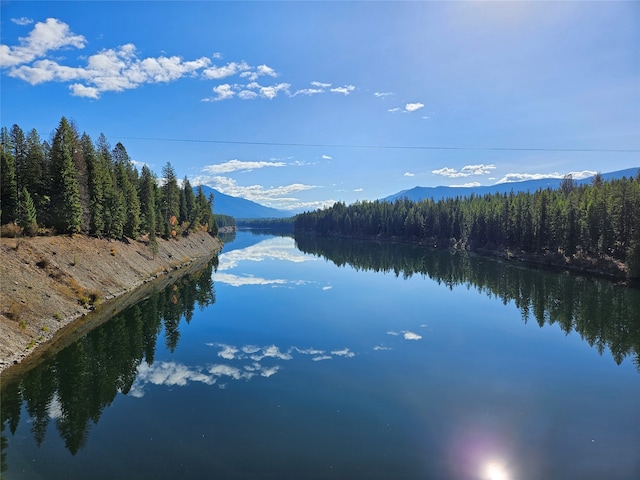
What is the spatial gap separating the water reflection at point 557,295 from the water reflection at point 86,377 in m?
20.6

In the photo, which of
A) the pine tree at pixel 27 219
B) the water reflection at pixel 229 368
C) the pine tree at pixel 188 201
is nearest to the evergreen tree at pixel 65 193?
the pine tree at pixel 27 219

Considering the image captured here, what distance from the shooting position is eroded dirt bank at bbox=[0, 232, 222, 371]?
86.6ft

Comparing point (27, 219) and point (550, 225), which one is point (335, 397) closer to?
point (27, 219)

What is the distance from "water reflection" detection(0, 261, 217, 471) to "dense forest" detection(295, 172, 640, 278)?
63.3m

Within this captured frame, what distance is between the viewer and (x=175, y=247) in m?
82.2

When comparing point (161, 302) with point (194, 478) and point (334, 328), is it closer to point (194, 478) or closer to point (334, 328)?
point (334, 328)

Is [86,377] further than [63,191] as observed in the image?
No

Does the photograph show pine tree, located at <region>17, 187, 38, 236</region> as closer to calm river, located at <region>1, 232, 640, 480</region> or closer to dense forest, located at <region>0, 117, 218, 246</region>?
dense forest, located at <region>0, 117, 218, 246</region>

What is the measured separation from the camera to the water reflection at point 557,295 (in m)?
33.2

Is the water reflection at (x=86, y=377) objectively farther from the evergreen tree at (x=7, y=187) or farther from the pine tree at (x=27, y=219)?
the evergreen tree at (x=7, y=187)

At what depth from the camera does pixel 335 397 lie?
20281 millimetres

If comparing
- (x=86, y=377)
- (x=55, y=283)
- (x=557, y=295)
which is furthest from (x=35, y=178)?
(x=557, y=295)

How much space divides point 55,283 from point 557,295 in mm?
58273

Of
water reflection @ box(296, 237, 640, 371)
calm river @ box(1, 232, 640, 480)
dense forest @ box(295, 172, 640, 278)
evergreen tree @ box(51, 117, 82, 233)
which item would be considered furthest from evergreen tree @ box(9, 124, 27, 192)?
dense forest @ box(295, 172, 640, 278)
